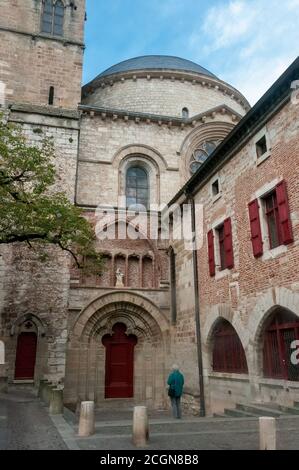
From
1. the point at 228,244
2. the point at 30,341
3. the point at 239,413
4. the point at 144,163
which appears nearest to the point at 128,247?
the point at 144,163

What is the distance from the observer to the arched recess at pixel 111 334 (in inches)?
604

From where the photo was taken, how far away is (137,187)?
64.1ft

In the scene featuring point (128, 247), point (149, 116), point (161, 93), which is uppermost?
point (161, 93)

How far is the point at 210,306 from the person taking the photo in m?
13.1

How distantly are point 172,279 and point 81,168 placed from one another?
6834 mm

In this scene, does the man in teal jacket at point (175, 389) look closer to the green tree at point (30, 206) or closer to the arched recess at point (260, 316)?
the arched recess at point (260, 316)

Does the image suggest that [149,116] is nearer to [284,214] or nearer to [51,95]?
[51,95]

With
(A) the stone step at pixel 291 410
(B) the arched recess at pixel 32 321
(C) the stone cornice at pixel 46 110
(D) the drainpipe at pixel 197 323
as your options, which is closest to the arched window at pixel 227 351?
(D) the drainpipe at pixel 197 323

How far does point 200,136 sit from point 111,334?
11.4 metres

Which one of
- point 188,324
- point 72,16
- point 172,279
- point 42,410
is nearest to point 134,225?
point 172,279

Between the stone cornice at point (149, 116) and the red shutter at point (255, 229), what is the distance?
10.8 m

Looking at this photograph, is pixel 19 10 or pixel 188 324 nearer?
pixel 188 324

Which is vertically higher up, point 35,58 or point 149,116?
point 35,58
